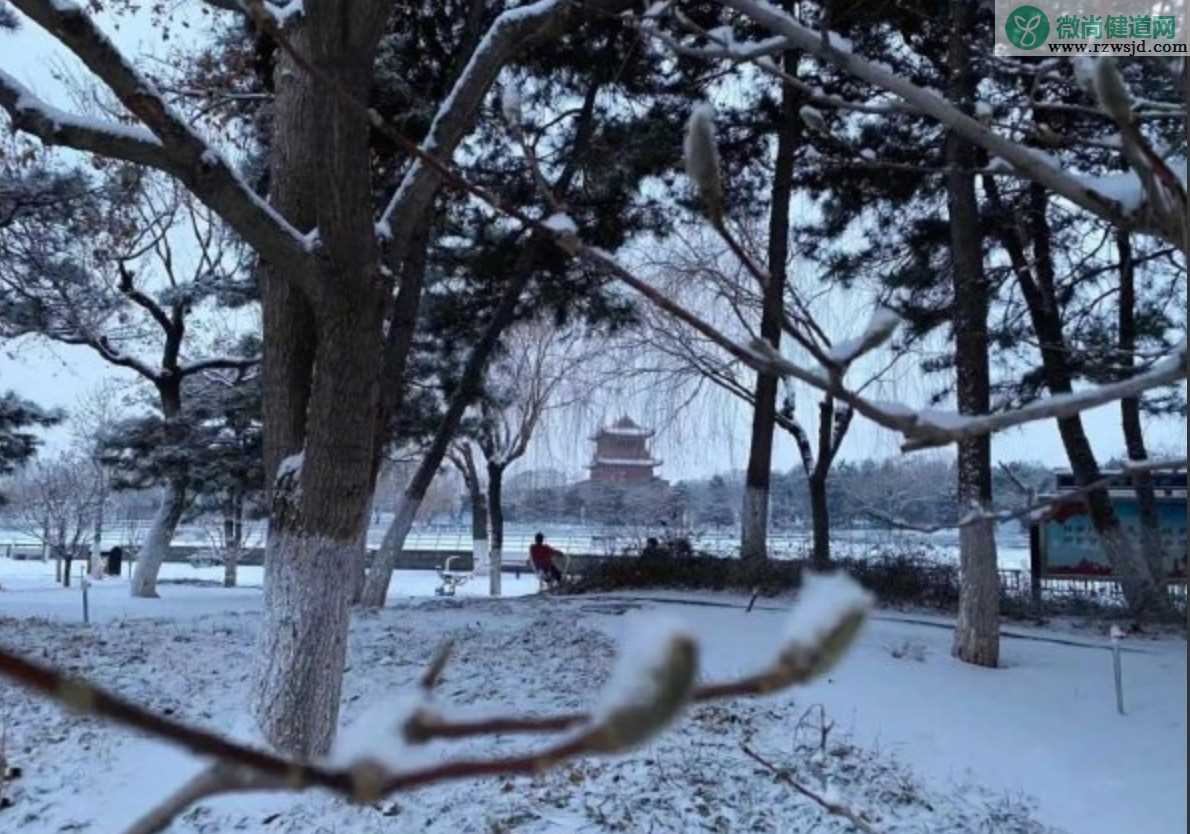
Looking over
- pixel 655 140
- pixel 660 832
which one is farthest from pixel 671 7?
pixel 655 140

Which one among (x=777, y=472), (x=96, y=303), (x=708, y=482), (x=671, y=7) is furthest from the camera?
(x=708, y=482)

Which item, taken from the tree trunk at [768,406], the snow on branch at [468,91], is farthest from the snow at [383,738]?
the tree trunk at [768,406]

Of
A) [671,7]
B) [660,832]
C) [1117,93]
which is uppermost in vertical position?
[671,7]

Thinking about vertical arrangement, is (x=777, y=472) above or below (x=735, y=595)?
above

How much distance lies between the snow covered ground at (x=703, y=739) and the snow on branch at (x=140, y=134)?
75.9 inches

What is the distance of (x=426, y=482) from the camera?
10812 millimetres

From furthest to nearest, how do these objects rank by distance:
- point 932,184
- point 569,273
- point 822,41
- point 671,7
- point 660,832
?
1. point 569,273
2. point 932,184
3. point 660,832
4. point 671,7
5. point 822,41

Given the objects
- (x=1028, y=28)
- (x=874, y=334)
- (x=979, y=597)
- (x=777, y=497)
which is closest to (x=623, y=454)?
(x=777, y=497)

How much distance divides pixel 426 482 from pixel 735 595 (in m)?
3.83

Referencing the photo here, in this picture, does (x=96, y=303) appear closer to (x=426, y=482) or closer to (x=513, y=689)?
(x=426, y=482)

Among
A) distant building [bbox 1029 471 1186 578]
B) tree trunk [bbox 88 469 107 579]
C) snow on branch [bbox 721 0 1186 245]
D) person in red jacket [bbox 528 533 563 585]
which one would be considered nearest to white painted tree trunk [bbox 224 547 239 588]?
tree trunk [bbox 88 469 107 579]

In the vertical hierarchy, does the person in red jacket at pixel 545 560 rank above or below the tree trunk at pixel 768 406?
below

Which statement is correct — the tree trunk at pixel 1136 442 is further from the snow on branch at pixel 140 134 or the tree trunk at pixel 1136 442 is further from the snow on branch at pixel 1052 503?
the snow on branch at pixel 1052 503

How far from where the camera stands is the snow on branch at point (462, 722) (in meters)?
0.37
